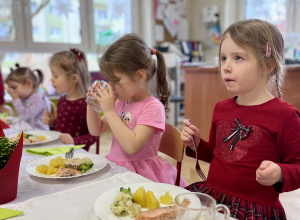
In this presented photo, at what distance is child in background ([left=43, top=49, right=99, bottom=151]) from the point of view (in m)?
1.83

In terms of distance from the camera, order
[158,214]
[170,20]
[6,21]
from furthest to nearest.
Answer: [170,20]
[6,21]
[158,214]

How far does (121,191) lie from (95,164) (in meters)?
0.30

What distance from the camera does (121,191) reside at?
28.0 inches

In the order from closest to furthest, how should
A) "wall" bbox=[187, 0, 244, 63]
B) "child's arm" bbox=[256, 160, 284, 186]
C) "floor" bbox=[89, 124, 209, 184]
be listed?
"child's arm" bbox=[256, 160, 284, 186] → "floor" bbox=[89, 124, 209, 184] → "wall" bbox=[187, 0, 244, 63]

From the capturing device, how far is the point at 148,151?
1.28m

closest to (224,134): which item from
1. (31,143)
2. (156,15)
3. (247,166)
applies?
(247,166)

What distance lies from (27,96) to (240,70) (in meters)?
1.98

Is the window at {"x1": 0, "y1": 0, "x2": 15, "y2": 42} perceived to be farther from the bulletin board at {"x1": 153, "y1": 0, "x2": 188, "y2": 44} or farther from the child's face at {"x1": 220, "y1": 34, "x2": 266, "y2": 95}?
the child's face at {"x1": 220, "y1": 34, "x2": 266, "y2": 95}

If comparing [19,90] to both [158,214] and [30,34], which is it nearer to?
[30,34]

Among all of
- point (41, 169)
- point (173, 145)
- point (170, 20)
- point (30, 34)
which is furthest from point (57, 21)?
point (41, 169)

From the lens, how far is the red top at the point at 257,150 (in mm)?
839

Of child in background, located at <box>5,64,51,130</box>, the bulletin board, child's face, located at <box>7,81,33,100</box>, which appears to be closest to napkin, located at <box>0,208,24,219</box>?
child in background, located at <box>5,64,51,130</box>

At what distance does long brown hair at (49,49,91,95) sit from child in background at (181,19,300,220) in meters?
1.10

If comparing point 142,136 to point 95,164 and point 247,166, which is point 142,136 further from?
point 247,166
